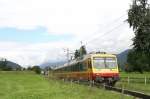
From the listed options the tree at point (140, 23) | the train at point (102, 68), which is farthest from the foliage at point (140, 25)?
the train at point (102, 68)

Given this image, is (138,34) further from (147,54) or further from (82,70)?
(82,70)

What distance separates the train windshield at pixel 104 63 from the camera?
44.0 meters

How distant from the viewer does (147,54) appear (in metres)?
62.3

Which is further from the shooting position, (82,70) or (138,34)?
(138,34)

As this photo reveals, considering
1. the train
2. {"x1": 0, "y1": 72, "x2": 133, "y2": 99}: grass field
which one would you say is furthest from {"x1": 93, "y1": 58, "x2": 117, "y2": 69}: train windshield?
{"x1": 0, "y1": 72, "x2": 133, "y2": 99}: grass field

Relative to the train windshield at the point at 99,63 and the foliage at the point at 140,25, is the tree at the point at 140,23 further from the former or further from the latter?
the train windshield at the point at 99,63

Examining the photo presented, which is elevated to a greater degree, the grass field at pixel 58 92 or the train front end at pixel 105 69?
the train front end at pixel 105 69

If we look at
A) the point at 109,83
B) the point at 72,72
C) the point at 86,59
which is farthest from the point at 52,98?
the point at 72,72

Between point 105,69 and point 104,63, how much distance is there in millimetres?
779

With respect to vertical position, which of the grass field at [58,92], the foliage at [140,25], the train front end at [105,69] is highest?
the foliage at [140,25]

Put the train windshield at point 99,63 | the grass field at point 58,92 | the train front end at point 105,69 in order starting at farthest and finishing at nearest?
the train windshield at point 99,63 < the train front end at point 105,69 < the grass field at point 58,92

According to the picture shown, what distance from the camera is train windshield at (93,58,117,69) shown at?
44.0m

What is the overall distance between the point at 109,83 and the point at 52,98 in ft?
55.6

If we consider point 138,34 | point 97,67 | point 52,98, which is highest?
point 138,34
